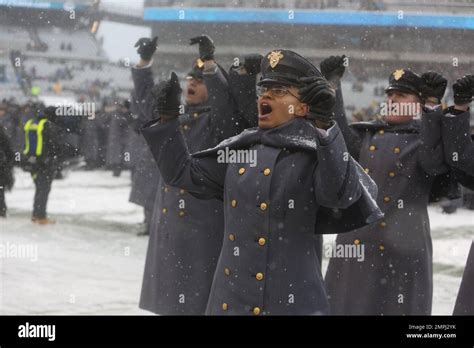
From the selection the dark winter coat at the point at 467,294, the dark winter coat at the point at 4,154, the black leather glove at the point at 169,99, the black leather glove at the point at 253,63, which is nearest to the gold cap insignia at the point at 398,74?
the black leather glove at the point at 253,63

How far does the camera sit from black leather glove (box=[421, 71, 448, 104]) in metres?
4.59

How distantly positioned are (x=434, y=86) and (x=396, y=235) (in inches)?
33.3

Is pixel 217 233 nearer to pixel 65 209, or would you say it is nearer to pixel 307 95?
pixel 307 95

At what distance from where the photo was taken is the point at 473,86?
4328 mm

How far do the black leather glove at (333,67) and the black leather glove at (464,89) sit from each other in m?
0.65

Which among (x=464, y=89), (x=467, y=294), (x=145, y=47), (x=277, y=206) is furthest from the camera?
(x=145, y=47)

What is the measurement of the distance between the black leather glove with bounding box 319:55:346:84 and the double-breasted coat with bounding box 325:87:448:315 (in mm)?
105

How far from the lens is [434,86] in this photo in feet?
15.1

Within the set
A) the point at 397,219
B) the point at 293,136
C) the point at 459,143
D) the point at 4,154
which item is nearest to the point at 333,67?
the point at 459,143

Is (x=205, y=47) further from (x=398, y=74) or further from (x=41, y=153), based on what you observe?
(x=41, y=153)

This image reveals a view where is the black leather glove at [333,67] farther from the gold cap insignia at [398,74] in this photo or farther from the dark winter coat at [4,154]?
the dark winter coat at [4,154]
